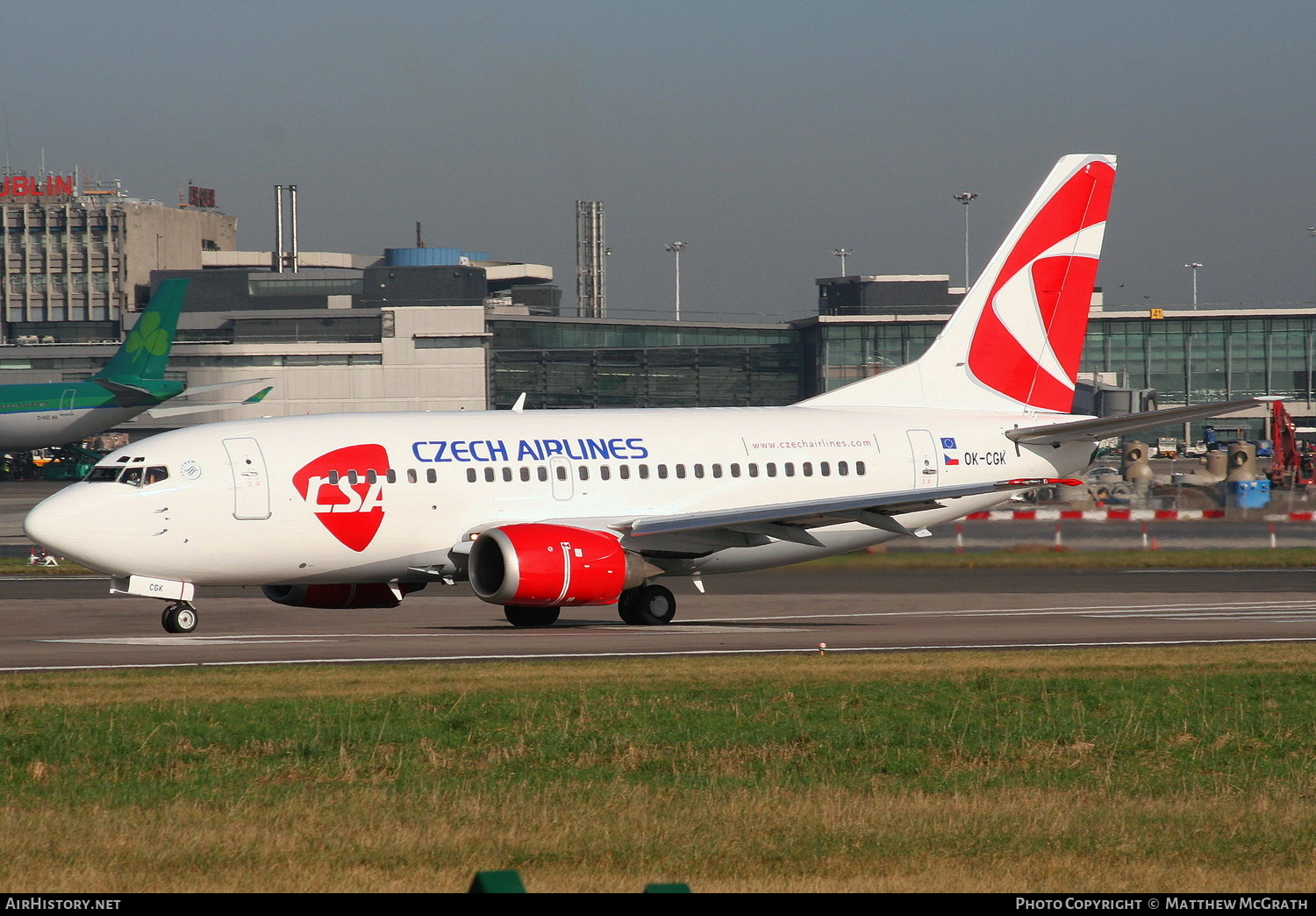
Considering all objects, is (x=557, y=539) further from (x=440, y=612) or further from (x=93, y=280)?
(x=93, y=280)

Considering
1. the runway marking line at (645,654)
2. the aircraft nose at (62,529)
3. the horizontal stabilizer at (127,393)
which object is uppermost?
the horizontal stabilizer at (127,393)

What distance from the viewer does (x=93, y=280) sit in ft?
602

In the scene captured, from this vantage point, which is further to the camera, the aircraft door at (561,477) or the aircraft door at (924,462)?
the aircraft door at (924,462)

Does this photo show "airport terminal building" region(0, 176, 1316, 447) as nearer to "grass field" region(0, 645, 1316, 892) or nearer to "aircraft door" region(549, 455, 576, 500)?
"aircraft door" region(549, 455, 576, 500)

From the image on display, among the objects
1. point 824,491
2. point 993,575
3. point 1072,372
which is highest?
point 1072,372

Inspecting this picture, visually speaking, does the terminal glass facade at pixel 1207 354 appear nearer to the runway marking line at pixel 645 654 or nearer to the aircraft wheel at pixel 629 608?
the aircraft wheel at pixel 629 608

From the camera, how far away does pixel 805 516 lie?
1107 inches

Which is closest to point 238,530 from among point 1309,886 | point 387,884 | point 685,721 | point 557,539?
point 557,539

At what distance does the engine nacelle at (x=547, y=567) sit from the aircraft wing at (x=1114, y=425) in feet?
33.1

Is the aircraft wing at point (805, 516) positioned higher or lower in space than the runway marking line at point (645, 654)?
higher

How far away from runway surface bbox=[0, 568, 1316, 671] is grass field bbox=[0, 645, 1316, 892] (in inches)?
124

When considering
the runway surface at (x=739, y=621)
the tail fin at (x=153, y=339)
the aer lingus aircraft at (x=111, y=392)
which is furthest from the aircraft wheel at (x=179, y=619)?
the tail fin at (x=153, y=339)

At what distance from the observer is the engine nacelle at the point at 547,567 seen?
1038 inches

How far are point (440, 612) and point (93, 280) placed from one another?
165952 mm
